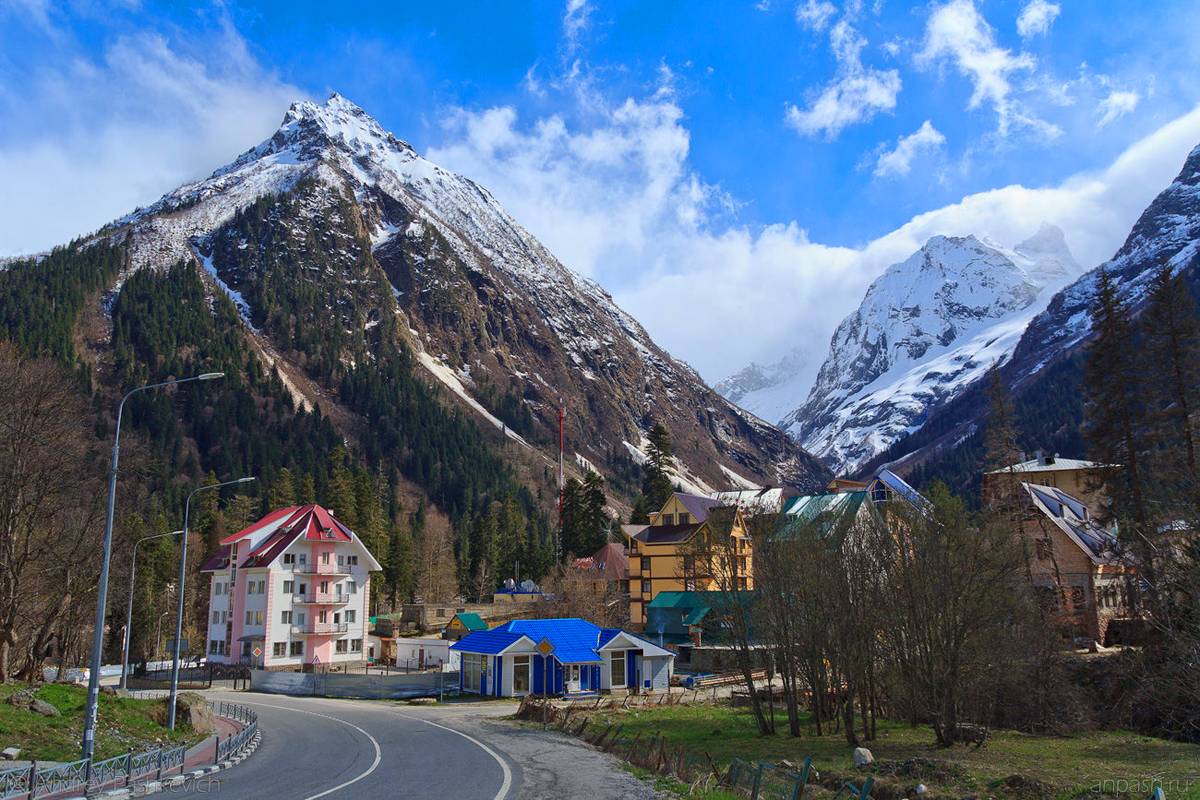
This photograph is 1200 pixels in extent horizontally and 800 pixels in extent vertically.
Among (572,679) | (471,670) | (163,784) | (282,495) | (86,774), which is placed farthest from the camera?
(282,495)

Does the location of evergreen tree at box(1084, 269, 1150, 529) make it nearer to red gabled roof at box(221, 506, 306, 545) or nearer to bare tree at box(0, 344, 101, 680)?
bare tree at box(0, 344, 101, 680)

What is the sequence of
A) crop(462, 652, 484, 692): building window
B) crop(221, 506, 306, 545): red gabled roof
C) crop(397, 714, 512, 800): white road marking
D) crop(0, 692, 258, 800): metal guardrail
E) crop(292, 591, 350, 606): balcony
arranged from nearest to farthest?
crop(0, 692, 258, 800): metal guardrail
crop(397, 714, 512, 800): white road marking
crop(462, 652, 484, 692): building window
crop(292, 591, 350, 606): balcony
crop(221, 506, 306, 545): red gabled roof

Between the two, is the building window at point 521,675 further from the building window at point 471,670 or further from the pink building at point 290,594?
the pink building at point 290,594

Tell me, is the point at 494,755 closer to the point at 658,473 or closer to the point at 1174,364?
the point at 1174,364

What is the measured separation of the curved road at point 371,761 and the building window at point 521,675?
554cm

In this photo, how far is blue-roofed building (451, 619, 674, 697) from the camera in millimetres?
41625

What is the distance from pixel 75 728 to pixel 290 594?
45811 millimetres

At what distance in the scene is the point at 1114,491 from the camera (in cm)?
3869

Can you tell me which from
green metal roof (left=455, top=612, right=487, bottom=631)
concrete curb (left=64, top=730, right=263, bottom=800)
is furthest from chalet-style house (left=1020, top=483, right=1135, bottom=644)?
concrete curb (left=64, top=730, right=263, bottom=800)

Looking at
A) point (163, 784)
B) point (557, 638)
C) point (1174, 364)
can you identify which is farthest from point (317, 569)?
point (1174, 364)

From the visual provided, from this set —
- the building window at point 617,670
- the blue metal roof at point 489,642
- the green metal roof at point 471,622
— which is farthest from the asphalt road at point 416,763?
the green metal roof at point 471,622

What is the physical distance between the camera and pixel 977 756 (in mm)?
22375

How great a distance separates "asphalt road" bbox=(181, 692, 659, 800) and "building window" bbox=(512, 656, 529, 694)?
25.2 feet

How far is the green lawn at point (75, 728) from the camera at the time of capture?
17875mm
